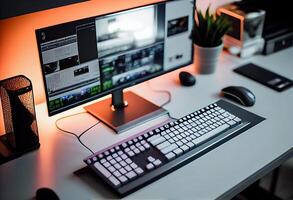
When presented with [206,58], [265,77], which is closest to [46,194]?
[206,58]

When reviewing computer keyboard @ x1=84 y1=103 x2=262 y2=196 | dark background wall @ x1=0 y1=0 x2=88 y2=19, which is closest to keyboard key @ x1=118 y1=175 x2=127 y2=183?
computer keyboard @ x1=84 y1=103 x2=262 y2=196

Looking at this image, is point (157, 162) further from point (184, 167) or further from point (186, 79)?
point (186, 79)

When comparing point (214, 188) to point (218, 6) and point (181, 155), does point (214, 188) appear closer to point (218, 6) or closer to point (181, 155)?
point (181, 155)

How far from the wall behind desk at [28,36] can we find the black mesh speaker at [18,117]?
164 mm

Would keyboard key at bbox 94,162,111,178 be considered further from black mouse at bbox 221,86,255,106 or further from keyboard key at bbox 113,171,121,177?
black mouse at bbox 221,86,255,106

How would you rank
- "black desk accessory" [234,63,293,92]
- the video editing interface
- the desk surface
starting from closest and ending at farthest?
the desk surface, the video editing interface, "black desk accessory" [234,63,293,92]

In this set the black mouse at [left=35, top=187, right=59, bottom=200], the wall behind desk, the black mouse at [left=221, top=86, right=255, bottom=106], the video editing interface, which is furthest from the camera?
the black mouse at [left=221, top=86, right=255, bottom=106]

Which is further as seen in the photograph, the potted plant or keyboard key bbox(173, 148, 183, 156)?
the potted plant

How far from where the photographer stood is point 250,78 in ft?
5.93

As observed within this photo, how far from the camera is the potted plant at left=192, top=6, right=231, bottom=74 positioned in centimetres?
179

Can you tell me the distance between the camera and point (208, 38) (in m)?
1.81

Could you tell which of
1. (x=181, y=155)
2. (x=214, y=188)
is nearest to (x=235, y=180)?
(x=214, y=188)

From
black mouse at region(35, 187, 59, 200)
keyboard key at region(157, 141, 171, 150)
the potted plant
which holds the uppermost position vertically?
the potted plant

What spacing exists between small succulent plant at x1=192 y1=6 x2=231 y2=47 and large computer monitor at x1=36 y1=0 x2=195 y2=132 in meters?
0.14
